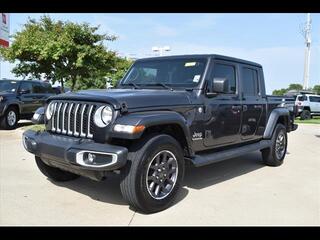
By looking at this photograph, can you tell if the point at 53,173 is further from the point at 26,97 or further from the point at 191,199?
the point at 26,97

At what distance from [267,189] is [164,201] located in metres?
1.90

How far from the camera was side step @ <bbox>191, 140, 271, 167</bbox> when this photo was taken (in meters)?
5.22

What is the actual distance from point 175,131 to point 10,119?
927 cm

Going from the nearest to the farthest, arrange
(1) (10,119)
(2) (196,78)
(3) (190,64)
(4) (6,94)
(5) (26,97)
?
1. (2) (196,78)
2. (3) (190,64)
3. (4) (6,94)
4. (1) (10,119)
5. (5) (26,97)

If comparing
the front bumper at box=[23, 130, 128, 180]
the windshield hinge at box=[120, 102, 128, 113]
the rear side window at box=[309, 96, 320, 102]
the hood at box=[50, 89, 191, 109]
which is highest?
the hood at box=[50, 89, 191, 109]

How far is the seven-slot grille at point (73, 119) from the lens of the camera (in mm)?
4543

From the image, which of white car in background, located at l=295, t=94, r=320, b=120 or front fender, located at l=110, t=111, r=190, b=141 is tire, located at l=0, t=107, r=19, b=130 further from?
white car in background, located at l=295, t=94, r=320, b=120

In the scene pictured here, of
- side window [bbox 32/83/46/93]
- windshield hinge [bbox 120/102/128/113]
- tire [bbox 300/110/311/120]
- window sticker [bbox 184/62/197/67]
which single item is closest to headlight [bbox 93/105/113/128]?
windshield hinge [bbox 120/102/128/113]

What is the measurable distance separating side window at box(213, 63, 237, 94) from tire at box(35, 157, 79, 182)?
263 centimetres

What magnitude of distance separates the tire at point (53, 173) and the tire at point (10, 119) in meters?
7.64

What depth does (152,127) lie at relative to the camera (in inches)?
183

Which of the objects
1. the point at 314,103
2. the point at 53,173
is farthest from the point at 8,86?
the point at 314,103

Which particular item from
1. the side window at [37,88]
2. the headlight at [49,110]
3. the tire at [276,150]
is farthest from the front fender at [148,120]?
the side window at [37,88]

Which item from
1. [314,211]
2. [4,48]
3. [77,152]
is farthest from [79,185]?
[4,48]
